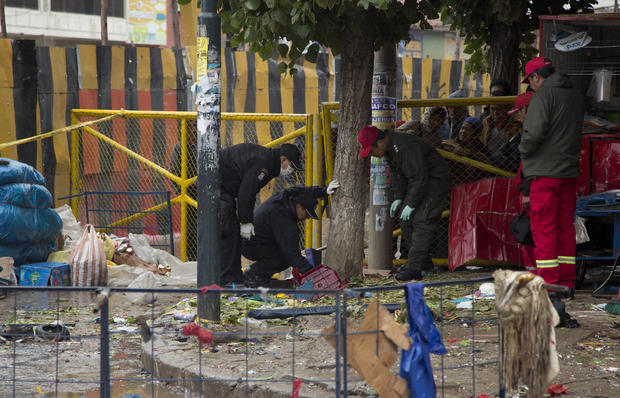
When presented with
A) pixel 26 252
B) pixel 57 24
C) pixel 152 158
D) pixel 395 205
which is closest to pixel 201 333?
pixel 395 205

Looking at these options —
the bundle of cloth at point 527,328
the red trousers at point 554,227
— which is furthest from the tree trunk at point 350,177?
the bundle of cloth at point 527,328

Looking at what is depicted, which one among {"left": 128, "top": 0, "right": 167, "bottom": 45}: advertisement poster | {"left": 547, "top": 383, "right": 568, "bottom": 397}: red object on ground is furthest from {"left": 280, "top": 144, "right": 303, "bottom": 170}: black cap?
{"left": 128, "top": 0, "right": 167, "bottom": 45}: advertisement poster

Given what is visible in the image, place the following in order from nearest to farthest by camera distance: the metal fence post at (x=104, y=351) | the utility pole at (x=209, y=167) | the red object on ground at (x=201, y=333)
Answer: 1. the metal fence post at (x=104, y=351)
2. the red object on ground at (x=201, y=333)
3. the utility pole at (x=209, y=167)

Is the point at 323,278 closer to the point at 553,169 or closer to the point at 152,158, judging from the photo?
the point at 553,169

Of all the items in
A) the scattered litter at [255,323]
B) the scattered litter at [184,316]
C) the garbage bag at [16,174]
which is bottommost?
the scattered litter at [184,316]

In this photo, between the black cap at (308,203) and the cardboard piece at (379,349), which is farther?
the black cap at (308,203)

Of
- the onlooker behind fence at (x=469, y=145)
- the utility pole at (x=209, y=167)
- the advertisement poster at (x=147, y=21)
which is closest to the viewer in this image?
the utility pole at (x=209, y=167)

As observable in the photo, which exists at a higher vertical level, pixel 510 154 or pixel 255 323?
pixel 510 154

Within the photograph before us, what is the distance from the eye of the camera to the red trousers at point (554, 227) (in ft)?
20.5

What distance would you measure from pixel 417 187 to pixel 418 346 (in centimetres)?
435

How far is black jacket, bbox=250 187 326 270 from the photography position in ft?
25.2

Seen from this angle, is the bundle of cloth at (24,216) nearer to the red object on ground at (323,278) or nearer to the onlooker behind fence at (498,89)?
the red object on ground at (323,278)

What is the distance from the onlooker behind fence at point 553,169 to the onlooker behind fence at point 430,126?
263 cm

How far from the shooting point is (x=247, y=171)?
777 centimetres
